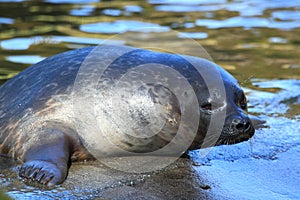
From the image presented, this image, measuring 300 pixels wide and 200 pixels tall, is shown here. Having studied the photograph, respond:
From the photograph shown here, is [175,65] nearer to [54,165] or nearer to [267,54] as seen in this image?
[54,165]

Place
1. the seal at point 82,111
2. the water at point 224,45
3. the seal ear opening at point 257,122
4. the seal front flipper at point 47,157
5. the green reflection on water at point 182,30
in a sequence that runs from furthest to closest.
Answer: the green reflection on water at point 182,30, the seal ear opening at point 257,122, the seal at point 82,111, the water at point 224,45, the seal front flipper at point 47,157

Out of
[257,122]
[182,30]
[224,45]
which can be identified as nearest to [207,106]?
[257,122]

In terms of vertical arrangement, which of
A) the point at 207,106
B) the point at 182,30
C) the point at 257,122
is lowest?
the point at 257,122

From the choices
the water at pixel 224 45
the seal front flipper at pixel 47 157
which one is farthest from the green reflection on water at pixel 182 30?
the seal front flipper at pixel 47 157

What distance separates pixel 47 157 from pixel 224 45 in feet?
16.4

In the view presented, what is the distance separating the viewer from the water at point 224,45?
4172 mm

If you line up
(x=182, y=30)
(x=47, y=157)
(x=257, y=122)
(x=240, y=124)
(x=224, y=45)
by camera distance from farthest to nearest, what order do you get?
(x=182, y=30), (x=224, y=45), (x=257, y=122), (x=240, y=124), (x=47, y=157)

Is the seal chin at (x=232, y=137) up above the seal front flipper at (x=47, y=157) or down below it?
below

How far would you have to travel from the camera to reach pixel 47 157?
4023 millimetres

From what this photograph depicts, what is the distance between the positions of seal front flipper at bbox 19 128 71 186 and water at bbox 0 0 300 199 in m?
0.09

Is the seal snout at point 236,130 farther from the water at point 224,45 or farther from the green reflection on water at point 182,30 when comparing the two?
the green reflection on water at point 182,30

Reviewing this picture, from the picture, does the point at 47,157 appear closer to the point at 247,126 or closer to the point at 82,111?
the point at 82,111

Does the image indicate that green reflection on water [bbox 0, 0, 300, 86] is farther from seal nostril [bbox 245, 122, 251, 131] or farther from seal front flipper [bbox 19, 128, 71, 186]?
seal front flipper [bbox 19, 128, 71, 186]

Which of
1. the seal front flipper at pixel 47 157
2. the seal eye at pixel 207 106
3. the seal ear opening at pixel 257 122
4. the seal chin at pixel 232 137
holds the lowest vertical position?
the seal ear opening at pixel 257 122
